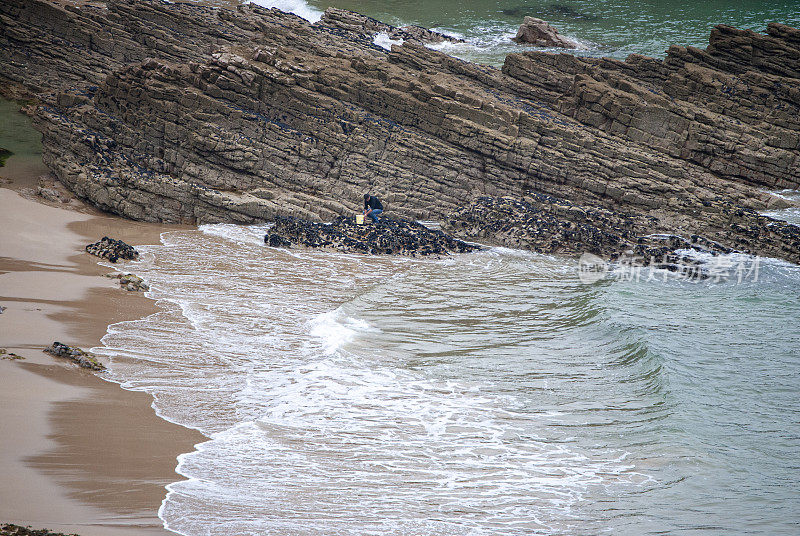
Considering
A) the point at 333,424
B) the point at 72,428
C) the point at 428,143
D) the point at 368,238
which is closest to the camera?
the point at 72,428

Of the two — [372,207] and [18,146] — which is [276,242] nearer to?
[372,207]

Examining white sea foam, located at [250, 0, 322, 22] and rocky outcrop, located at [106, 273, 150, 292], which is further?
white sea foam, located at [250, 0, 322, 22]

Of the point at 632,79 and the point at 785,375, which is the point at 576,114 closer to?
the point at 632,79

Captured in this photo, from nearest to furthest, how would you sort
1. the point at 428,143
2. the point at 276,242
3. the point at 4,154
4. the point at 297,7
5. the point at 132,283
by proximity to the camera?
the point at 132,283
the point at 276,242
the point at 428,143
the point at 4,154
the point at 297,7

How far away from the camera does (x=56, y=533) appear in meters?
4.36

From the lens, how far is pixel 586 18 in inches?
1614

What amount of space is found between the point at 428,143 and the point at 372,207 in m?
3.69

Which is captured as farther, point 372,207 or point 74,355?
point 372,207

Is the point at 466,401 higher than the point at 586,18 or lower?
lower

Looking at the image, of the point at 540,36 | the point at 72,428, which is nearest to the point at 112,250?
the point at 72,428

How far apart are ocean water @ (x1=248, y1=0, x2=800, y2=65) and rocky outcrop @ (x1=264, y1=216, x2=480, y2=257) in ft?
56.1

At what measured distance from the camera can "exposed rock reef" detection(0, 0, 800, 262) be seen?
1947cm

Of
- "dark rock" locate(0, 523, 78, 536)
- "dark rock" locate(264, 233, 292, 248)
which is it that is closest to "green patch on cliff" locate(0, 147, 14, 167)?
"dark rock" locate(264, 233, 292, 248)

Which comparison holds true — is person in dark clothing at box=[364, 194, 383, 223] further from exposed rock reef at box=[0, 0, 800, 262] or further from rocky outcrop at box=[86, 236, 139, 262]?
rocky outcrop at box=[86, 236, 139, 262]
